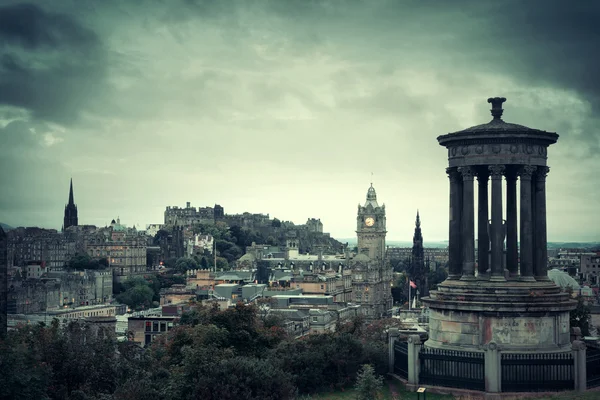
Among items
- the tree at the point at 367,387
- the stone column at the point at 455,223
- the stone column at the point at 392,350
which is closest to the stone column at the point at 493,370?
the tree at the point at 367,387

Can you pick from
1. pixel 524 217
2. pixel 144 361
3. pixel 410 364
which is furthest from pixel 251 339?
pixel 524 217

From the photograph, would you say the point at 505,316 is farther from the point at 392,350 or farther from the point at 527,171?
the point at 527,171

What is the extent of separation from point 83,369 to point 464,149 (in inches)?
947

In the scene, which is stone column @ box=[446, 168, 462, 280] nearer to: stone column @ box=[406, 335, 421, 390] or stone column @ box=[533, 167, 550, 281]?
stone column @ box=[533, 167, 550, 281]

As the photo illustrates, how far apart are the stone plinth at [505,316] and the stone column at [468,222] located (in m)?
0.93

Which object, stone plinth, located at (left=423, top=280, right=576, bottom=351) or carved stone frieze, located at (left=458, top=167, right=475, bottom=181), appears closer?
stone plinth, located at (left=423, top=280, right=576, bottom=351)

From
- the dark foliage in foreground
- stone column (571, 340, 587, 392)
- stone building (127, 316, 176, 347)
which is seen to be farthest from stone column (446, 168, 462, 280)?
stone building (127, 316, 176, 347)

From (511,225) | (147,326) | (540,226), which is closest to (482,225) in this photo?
(511,225)

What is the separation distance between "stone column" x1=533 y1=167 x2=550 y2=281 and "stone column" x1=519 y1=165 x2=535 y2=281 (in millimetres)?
518

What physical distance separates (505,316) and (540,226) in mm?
4803

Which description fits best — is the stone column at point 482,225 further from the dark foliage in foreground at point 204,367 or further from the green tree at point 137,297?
the green tree at point 137,297

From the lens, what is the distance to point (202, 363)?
37.6 meters

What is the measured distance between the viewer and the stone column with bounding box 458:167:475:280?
37.8 metres

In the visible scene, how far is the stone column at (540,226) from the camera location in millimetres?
38188
